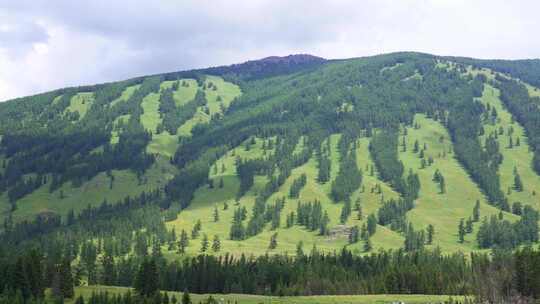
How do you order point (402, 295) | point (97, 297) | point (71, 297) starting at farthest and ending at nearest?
point (402, 295)
point (71, 297)
point (97, 297)

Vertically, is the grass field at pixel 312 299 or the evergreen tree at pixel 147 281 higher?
the evergreen tree at pixel 147 281

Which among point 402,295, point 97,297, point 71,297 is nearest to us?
point 97,297

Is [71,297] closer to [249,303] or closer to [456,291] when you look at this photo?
[249,303]

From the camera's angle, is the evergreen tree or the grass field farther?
the evergreen tree

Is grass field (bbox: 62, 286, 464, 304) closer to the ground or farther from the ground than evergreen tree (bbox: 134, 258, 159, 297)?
closer to the ground

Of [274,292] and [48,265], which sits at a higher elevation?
[48,265]

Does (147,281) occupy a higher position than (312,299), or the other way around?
(147,281)


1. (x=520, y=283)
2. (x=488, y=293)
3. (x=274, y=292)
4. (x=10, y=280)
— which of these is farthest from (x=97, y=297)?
(x=520, y=283)

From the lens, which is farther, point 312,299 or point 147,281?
point 312,299

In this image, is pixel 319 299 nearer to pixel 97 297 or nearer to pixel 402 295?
pixel 402 295

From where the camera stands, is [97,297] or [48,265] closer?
[97,297]

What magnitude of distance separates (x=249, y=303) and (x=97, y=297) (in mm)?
39098

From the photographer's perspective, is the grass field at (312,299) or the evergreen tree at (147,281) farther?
the evergreen tree at (147,281)

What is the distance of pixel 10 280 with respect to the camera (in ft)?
549
